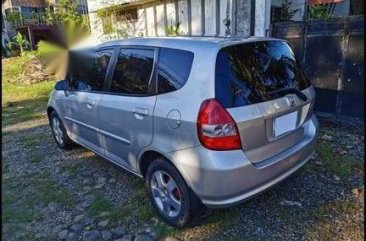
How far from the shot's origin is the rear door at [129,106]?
2924 mm

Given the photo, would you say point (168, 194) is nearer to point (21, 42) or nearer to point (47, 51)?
point (47, 51)

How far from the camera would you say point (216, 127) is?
2396 millimetres

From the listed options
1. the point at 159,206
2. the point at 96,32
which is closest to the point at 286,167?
the point at 159,206

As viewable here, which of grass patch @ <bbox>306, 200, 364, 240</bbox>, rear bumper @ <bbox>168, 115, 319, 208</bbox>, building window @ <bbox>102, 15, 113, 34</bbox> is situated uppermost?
building window @ <bbox>102, 15, 113, 34</bbox>

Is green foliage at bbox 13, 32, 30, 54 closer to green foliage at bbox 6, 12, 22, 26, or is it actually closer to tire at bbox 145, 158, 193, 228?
green foliage at bbox 6, 12, 22, 26

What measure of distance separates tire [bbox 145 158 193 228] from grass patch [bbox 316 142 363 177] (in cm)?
193

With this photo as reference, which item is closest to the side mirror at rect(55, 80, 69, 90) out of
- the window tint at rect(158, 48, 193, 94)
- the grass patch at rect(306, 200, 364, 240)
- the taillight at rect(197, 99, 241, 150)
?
the window tint at rect(158, 48, 193, 94)

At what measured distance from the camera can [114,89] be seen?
339 cm

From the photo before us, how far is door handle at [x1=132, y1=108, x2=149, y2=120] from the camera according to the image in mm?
2886

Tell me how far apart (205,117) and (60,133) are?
323 cm

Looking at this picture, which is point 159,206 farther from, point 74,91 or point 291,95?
point 74,91

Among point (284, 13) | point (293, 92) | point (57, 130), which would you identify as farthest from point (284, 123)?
point (284, 13)

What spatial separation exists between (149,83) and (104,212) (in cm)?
139

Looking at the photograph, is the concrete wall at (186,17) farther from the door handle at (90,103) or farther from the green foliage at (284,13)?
the door handle at (90,103)
